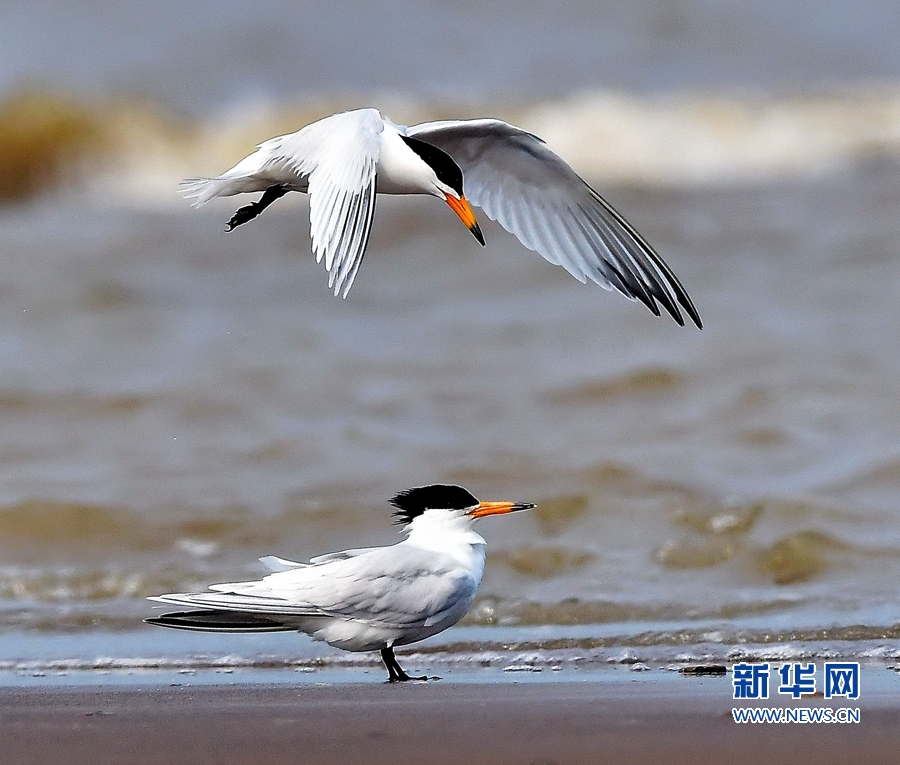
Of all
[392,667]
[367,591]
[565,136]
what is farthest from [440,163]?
[565,136]

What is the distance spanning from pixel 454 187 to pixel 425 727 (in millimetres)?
1822

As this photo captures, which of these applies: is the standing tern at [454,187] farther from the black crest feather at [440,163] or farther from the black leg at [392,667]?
the black leg at [392,667]

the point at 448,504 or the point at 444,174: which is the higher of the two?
the point at 444,174

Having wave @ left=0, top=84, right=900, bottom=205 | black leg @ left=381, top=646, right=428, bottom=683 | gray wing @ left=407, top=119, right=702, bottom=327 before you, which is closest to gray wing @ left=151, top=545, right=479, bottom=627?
black leg @ left=381, top=646, right=428, bottom=683

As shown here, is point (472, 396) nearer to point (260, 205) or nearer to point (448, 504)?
point (260, 205)

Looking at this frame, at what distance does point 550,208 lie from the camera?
206 inches

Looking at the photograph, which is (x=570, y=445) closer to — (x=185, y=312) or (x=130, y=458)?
(x=130, y=458)

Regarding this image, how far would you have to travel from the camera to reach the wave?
14766mm

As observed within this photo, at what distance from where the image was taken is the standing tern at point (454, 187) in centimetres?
397

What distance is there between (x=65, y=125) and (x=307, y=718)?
12995 millimetres

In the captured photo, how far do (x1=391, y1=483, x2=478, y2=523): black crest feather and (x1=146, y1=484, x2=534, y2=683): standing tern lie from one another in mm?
161

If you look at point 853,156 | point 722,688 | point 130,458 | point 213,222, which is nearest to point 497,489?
point 130,458

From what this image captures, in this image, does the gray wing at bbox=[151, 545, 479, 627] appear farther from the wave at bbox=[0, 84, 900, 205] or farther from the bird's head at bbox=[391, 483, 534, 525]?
the wave at bbox=[0, 84, 900, 205]

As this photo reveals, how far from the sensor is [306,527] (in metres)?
6.04
